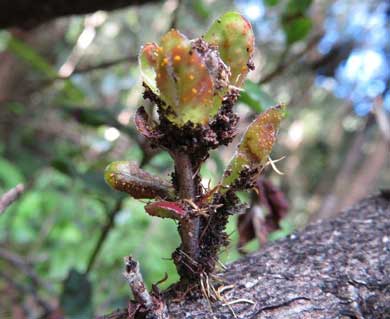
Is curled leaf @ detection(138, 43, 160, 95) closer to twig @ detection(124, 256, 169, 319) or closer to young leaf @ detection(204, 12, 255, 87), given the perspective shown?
young leaf @ detection(204, 12, 255, 87)

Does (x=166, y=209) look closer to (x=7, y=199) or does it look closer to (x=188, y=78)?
(x=188, y=78)

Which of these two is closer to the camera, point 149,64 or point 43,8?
point 149,64

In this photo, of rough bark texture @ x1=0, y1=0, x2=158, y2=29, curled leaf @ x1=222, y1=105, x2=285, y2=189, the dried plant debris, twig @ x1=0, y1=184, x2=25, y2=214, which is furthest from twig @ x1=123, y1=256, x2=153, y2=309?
rough bark texture @ x1=0, y1=0, x2=158, y2=29

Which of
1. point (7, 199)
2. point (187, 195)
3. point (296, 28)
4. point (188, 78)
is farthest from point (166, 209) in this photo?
point (296, 28)

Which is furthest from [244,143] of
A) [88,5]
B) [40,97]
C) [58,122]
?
→ [58,122]

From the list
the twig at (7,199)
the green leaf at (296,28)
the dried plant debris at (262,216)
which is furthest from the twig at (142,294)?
the green leaf at (296,28)

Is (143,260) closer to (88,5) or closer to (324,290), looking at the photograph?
(88,5)
